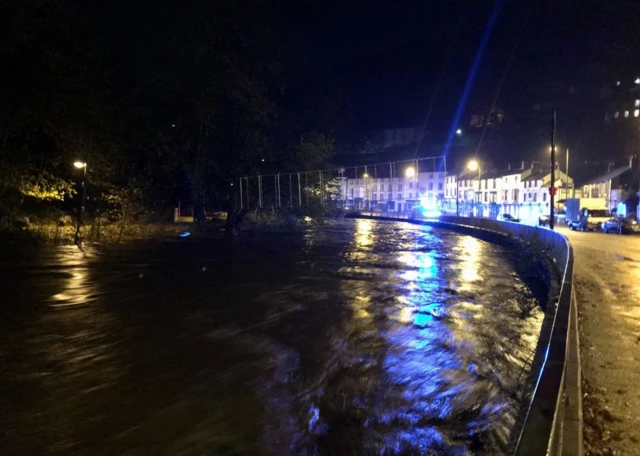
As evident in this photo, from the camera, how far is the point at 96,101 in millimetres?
26469

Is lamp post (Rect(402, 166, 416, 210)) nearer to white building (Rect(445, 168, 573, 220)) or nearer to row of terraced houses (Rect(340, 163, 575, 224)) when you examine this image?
row of terraced houses (Rect(340, 163, 575, 224))

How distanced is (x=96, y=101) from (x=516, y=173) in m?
69.0

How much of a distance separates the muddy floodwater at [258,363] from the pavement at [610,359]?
36.1 inches

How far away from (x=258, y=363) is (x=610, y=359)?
5.29 m

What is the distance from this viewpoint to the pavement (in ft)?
16.8

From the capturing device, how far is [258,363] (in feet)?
26.0

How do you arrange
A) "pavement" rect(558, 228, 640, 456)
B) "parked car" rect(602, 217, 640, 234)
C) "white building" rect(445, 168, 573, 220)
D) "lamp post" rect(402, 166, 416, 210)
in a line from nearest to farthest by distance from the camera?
"pavement" rect(558, 228, 640, 456)
"parked car" rect(602, 217, 640, 234)
"white building" rect(445, 168, 573, 220)
"lamp post" rect(402, 166, 416, 210)

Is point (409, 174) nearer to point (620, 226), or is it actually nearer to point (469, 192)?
point (469, 192)

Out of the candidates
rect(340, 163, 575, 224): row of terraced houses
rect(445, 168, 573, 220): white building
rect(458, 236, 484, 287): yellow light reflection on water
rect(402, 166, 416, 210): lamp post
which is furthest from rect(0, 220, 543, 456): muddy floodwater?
rect(402, 166, 416, 210): lamp post

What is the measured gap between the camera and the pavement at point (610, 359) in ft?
16.8

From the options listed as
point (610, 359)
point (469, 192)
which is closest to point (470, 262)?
point (610, 359)

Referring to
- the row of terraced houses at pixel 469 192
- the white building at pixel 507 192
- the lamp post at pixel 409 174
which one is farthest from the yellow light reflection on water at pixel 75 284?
the lamp post at pixel 409 174

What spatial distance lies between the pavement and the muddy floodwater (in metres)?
0.92

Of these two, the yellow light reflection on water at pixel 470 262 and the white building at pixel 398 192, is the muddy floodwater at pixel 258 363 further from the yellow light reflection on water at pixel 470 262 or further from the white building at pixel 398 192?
the white building at pixel 398 192
